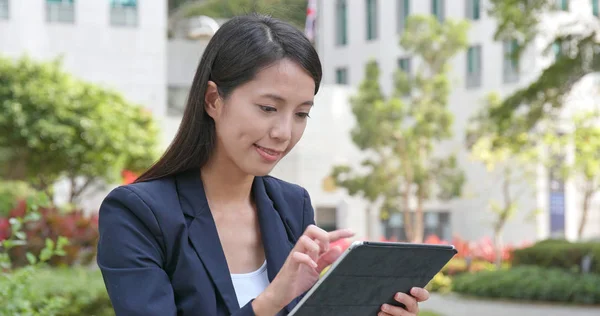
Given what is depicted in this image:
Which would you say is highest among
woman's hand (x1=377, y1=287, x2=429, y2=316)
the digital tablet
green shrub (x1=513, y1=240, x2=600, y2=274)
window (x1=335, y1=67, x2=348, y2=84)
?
the digital tablet

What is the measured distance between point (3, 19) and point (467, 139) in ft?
42.5

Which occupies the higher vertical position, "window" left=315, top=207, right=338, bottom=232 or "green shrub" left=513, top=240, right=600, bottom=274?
"green shrub" left=513, top=240, right=600, bottom=274

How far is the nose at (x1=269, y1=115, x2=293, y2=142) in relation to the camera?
2.08 m

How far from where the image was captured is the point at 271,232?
2254 millimetres

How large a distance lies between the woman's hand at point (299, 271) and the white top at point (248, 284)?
191 mm

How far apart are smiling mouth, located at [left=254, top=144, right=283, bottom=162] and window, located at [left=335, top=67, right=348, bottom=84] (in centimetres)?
3652

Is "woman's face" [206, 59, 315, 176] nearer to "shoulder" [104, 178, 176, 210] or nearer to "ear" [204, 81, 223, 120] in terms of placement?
"ear" [204, 81, 223, 120]

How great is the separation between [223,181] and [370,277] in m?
0.45

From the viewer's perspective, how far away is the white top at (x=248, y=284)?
2.16 metres

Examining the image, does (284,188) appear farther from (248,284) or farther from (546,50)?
(546,50)

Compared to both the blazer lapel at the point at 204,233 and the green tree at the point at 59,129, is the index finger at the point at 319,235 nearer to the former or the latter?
the blazer lapel at the point at 204,233

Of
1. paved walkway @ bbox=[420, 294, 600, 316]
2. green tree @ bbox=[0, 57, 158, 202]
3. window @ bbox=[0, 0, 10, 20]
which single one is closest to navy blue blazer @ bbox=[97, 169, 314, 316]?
paved walkway @ bbox=[420, 294, 600, 316]

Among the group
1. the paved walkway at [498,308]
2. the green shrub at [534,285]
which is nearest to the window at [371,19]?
the green shrub at [534,285]

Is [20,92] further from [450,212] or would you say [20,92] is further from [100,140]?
[450,212]
